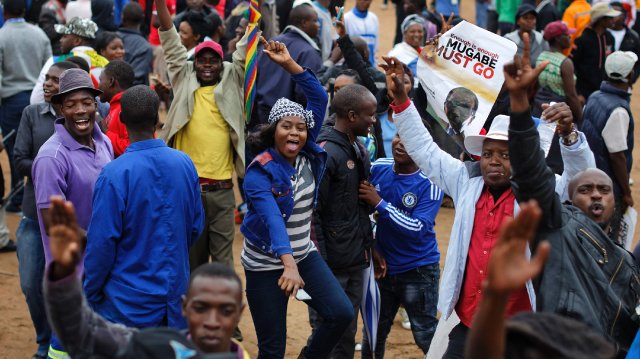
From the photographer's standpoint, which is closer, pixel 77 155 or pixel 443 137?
pixel 77 155

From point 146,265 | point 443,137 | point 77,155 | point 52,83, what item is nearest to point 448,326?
point 146,265

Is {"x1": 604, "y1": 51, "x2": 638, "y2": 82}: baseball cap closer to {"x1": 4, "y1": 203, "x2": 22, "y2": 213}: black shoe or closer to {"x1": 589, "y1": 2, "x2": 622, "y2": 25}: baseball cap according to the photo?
{"x1": 589, "y1": 2, "x2": 622, "y2": 25}: baseball cap

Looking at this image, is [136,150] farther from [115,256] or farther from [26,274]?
[26,274]

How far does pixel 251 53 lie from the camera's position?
286 inches

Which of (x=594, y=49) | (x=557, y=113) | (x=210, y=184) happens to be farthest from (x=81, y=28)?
(x=594, y=49)

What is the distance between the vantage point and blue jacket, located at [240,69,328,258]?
549cm

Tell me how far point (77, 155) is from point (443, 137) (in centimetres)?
563

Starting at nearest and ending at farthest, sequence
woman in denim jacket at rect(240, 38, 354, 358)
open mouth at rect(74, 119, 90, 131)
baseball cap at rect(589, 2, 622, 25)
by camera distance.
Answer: open mouth at rect(74, 119, 90, 131)
woman in denim jacket at rect(240, 38, 354, 358)
baseball cap at rect(589, 2, 622, 25)

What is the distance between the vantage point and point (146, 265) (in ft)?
16.2

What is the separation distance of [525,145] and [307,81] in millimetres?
2329

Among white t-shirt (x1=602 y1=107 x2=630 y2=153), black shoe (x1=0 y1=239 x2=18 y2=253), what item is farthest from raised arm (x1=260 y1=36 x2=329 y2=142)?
black shoe (x1=0 y1=239 x2=18 y2=253)

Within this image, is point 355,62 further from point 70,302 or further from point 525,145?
point 70,302

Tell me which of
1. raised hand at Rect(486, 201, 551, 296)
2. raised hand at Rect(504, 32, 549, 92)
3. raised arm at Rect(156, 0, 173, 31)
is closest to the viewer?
raised hand at Rect(486, 201, 551, 296)

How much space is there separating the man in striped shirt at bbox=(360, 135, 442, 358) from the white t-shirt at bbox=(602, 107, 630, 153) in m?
2.34
